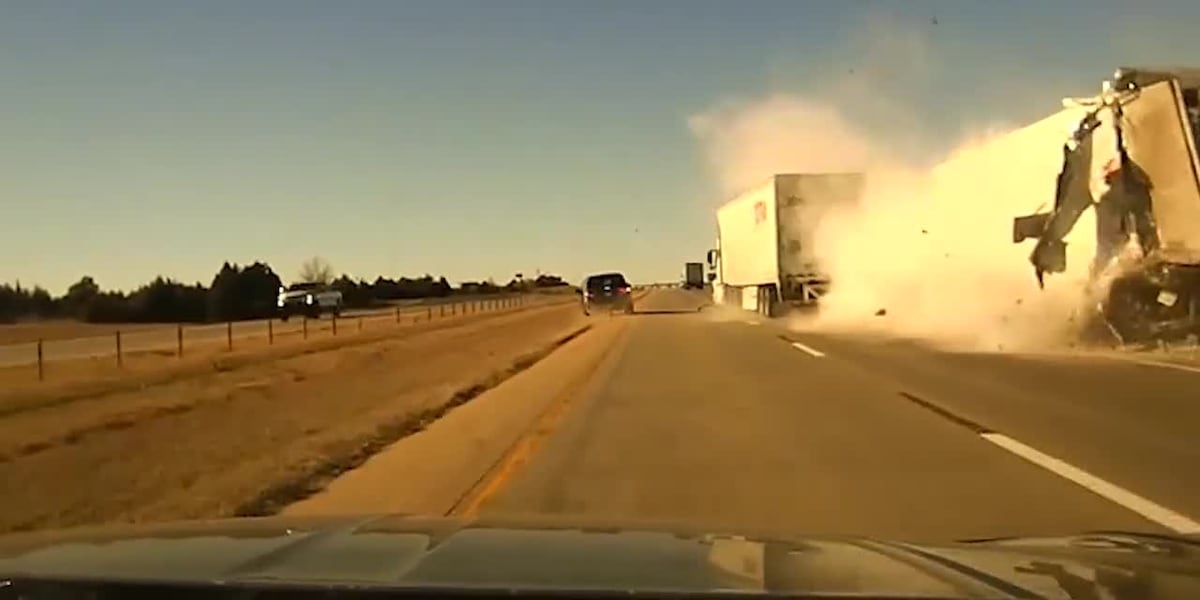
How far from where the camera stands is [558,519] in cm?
590

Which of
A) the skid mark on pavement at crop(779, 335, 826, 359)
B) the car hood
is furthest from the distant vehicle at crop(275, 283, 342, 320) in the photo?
the car hood

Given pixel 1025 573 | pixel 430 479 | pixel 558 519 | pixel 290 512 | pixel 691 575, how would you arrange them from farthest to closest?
pixel 430 479 → pixel 290 512 → pixel 558 519 → pixel 1025 573 → pixel 691 575

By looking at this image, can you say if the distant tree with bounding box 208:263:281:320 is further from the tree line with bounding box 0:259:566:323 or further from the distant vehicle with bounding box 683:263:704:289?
the distant vehicle with bounding box 683:263:704:289

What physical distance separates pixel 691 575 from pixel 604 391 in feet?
61.4

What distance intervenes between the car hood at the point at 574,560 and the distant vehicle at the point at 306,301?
247 feet

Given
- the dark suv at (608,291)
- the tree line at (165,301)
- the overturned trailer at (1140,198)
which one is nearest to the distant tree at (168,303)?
the tree line at (165,301)

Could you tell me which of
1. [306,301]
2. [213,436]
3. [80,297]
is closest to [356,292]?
[80,297]

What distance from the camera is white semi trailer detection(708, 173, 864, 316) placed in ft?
156

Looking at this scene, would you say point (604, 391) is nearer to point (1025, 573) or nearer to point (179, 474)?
point (179, 474)

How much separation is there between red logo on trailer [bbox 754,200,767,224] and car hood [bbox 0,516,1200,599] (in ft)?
149

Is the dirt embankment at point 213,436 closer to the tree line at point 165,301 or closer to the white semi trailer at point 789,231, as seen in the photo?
the white semi trailer at point 789,231

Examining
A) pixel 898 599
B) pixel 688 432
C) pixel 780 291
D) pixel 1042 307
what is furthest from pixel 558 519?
pixel 780 291

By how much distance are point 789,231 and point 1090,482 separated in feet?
123

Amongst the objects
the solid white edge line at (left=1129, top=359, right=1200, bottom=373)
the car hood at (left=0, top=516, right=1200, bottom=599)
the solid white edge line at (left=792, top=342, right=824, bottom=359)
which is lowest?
the solid white edge line at (left=1129, top=359, right=1200, bottom=373)
